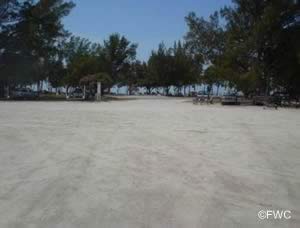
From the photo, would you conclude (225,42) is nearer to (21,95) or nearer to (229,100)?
(229,100)

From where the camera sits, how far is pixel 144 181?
9.45 meters

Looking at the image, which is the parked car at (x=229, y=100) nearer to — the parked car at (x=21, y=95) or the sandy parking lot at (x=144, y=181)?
the parked car at (x=21, y=95)

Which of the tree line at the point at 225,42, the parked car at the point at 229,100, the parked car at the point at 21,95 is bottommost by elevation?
the parked car at the point at 21,95

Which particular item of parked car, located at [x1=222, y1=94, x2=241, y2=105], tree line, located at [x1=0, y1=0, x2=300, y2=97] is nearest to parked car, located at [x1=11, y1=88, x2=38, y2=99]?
tree line, located at [x1=0, y1=0, x2=300, y2=97]

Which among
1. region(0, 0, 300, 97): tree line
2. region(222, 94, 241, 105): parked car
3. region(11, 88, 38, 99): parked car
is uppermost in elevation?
region(0, 0, 300, 97): tree line

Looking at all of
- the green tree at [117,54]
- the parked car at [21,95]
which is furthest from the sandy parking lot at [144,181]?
the green tree at [117,54]

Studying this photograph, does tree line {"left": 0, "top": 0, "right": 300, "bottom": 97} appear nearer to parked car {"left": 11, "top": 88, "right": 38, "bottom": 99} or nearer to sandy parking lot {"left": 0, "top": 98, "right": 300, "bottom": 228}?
parked car {"left": 11, "top": 88, "right": 38, "bottom": 99}

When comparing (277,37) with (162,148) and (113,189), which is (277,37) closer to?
(162,148)

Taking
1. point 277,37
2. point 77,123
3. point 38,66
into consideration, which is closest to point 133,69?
point 38,66

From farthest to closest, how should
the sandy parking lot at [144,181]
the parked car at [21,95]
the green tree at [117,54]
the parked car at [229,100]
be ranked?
the green tree at [117,54] < the parked car at [21,95] < the parked car at [229,100] < the sandy parking lot at [144,181]

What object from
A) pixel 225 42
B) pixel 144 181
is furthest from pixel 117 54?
→ pixel 144 181

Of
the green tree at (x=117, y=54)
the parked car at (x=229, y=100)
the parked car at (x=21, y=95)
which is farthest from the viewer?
the green tree at (x=117, y=54)

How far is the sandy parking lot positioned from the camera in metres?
7.21

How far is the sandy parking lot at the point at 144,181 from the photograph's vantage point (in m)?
7.21
